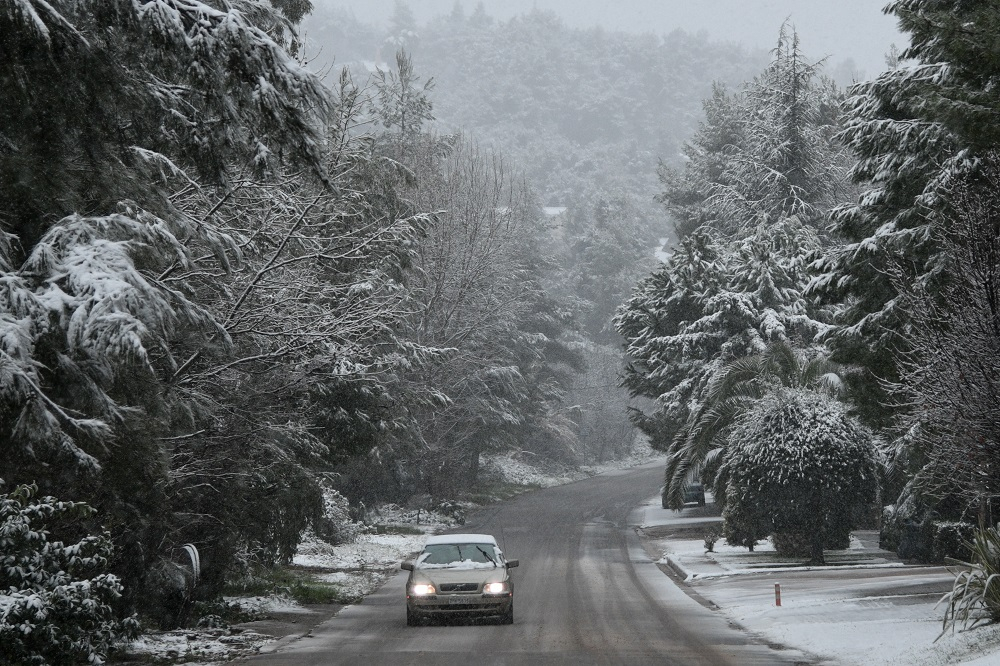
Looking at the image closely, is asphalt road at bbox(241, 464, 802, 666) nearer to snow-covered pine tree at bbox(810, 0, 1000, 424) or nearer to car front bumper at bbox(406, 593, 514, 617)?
car front bumper at bbox(406, 593, 514, 617)

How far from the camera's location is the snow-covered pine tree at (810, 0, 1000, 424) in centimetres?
1126

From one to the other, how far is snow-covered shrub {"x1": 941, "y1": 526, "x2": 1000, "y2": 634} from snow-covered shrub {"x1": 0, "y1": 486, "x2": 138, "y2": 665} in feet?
29.2

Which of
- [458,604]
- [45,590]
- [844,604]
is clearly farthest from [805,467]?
[45,590]

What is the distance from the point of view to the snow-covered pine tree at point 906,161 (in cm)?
1126

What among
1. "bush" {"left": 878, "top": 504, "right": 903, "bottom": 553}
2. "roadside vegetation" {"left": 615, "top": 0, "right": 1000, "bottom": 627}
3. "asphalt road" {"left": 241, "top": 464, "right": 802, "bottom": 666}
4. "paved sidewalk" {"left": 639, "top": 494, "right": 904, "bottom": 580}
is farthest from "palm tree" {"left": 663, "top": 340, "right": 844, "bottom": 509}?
"bush" {"left": 878, "top": 504, "right": 903, "bottom": 553}

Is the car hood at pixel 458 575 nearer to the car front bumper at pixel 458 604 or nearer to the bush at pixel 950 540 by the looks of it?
the car front bumper at pixel 458 604

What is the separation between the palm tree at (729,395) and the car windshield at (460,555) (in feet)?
35.4

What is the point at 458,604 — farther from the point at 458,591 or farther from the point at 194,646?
the point at 194,646

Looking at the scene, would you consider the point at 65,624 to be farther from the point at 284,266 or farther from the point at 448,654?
the point at 284,266

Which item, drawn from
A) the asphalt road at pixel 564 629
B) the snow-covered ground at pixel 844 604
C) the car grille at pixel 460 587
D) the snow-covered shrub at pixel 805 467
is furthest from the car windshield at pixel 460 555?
the snow-covered shrub at pixel 805 467

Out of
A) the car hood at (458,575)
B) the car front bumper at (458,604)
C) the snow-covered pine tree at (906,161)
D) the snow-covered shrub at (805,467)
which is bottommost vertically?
the car front bumper at (458,604)

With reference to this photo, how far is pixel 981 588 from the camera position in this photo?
37.7 feet

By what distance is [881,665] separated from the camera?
37.8ft

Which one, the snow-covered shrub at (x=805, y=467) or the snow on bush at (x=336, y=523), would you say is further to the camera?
the snow on bush at (x=336, y=523)
